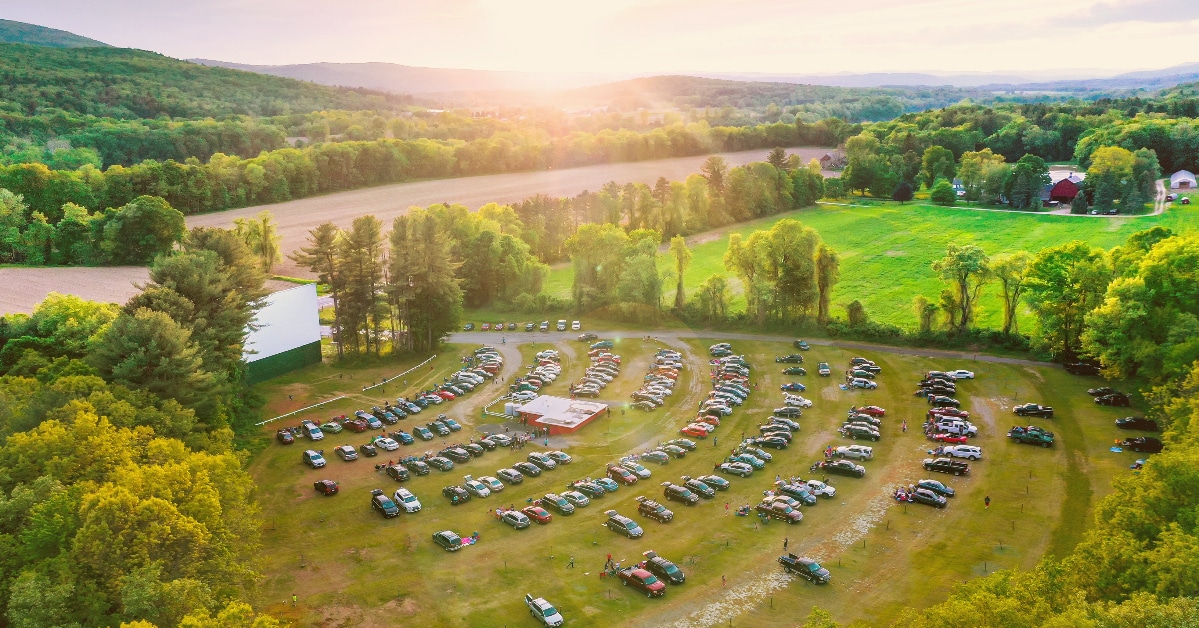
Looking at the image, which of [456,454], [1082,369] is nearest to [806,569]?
[456,454]

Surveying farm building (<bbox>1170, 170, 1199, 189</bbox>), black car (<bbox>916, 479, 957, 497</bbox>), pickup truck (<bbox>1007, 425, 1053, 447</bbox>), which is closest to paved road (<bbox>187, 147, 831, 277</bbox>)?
farm building (<bbox>1170, 170, 1199, 189</bbox>)

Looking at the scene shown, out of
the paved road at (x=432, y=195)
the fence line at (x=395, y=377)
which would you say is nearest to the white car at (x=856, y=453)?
the fence line at (x=395, y=377)

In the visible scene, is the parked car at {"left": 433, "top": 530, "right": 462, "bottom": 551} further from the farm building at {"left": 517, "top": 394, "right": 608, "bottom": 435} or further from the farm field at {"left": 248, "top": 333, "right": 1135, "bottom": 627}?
the farm building at {"left": 517, "top": 394, "right": 608, "bottom": 435}

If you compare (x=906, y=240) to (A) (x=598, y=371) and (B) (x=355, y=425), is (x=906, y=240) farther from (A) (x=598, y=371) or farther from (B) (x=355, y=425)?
(B) (x=355, y=425)

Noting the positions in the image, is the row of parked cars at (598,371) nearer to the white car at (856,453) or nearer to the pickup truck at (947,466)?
the white car at (856,453)

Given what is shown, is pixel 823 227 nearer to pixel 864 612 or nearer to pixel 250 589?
pixel 864 612

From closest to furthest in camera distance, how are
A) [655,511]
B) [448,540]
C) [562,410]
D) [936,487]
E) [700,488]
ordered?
[448,540], [655,511], [936,487], [700,488], [562,410]
